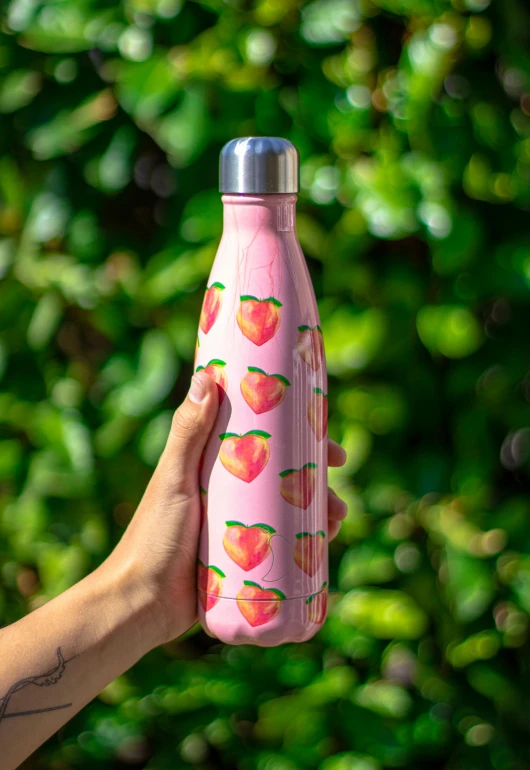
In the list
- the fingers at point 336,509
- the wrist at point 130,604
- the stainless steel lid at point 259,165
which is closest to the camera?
the stainless steel lid at point 259,165

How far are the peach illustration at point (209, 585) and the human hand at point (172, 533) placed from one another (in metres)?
0.05

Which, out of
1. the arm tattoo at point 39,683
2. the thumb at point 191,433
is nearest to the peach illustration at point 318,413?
the thumb at point 191,433

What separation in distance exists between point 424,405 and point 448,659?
39 centimetres

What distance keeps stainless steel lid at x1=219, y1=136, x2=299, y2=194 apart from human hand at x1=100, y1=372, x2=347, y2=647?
21cm

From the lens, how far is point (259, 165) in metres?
1.02

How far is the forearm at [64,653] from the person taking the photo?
1071 mm

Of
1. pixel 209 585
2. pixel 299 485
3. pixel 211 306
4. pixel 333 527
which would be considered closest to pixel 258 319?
pixel 211 306

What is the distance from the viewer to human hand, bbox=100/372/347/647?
1.08 meters

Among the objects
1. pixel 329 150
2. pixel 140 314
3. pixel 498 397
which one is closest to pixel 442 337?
pixel 498 397

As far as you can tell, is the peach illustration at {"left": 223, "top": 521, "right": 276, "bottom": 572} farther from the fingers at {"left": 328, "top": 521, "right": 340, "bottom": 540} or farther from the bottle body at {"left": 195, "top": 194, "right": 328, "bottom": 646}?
the fingers at {"left": 328, "top": 521, "right": 340, "bottom": 540}

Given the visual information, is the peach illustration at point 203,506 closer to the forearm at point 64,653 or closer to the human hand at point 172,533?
the human hand at point 172,533

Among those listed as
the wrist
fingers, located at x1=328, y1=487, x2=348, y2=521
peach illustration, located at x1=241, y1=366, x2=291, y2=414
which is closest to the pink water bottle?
peach illustration, located at x1=241, y1=366, x2=291, y2=414

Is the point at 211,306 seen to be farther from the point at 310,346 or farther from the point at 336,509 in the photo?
the point at 336,509

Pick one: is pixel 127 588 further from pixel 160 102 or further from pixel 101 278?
pixel 160 102
